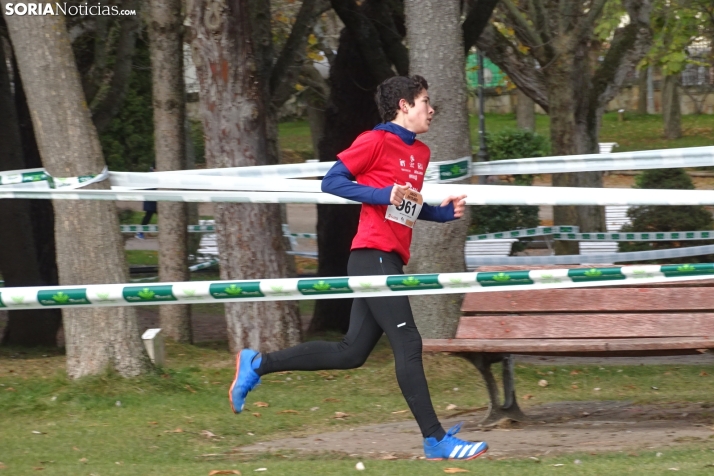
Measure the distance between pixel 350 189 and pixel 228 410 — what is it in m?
2.68

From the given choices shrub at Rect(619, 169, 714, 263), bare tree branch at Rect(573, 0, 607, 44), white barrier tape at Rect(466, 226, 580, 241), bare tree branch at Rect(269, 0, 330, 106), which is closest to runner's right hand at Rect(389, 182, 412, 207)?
bare tree branch at Rect(269, 0, 330, 106)

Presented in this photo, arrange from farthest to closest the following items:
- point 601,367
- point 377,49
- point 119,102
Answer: point 119,102
point 377,49
point 601,367

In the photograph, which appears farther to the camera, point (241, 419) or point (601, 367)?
point (601, 367)

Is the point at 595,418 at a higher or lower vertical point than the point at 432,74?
lower

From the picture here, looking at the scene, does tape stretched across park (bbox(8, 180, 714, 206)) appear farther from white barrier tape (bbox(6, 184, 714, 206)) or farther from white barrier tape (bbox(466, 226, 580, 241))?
white barrier tape (bbox(466, 226, 580, 241))

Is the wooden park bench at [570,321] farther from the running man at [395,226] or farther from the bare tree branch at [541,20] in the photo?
the bare tree branch at [541,20]

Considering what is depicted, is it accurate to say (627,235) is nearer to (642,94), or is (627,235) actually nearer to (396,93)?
(396,93)

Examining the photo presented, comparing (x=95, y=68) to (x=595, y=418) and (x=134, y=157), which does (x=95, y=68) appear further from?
(x=134, y=157)

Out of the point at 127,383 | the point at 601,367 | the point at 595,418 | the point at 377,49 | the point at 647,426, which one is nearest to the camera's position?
the point at 647,426

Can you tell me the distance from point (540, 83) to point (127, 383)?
9.51m

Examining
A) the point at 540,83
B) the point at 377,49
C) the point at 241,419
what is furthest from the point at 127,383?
the point at 540,83

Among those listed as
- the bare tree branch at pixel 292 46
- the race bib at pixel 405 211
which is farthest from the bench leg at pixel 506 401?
the bare tree branch at pixel 292 46

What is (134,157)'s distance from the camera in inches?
1080

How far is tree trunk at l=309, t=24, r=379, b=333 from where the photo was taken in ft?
36.5
